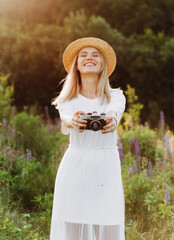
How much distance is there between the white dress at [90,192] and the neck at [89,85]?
0.85ft

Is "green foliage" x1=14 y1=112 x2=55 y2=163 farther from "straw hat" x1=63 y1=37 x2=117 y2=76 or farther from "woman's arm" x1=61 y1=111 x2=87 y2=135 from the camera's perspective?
"woman's arm" x1=61 y1=111 x2=87 y2=135

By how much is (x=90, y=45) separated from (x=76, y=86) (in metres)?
0.34

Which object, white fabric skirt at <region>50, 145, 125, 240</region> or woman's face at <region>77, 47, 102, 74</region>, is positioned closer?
white fabric skirt at <region>50, 145, 125, 240</region>

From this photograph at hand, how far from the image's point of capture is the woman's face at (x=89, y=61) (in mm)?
2938

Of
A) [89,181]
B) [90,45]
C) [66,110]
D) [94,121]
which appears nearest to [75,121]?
[94,121]

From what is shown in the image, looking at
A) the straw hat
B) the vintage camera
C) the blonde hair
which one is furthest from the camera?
the straw hat

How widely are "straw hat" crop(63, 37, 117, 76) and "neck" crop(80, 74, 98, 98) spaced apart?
0.23 m

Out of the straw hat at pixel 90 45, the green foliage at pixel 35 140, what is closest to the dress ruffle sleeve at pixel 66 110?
the straw hat at pixel 90 45

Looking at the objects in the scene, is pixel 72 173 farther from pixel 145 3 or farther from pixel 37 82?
pixel 145 3

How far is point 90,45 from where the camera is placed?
304 centimetres

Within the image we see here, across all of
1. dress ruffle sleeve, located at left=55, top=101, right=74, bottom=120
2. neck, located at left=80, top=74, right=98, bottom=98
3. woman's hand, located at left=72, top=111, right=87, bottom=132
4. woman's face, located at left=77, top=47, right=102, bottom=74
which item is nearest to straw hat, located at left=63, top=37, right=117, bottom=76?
woman's face, located at left=77, top=47, right=102, bottom=74

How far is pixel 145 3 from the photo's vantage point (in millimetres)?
15219

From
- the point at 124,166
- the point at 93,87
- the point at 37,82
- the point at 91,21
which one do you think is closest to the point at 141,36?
the point at 91,21

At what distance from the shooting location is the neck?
2.97 meters
